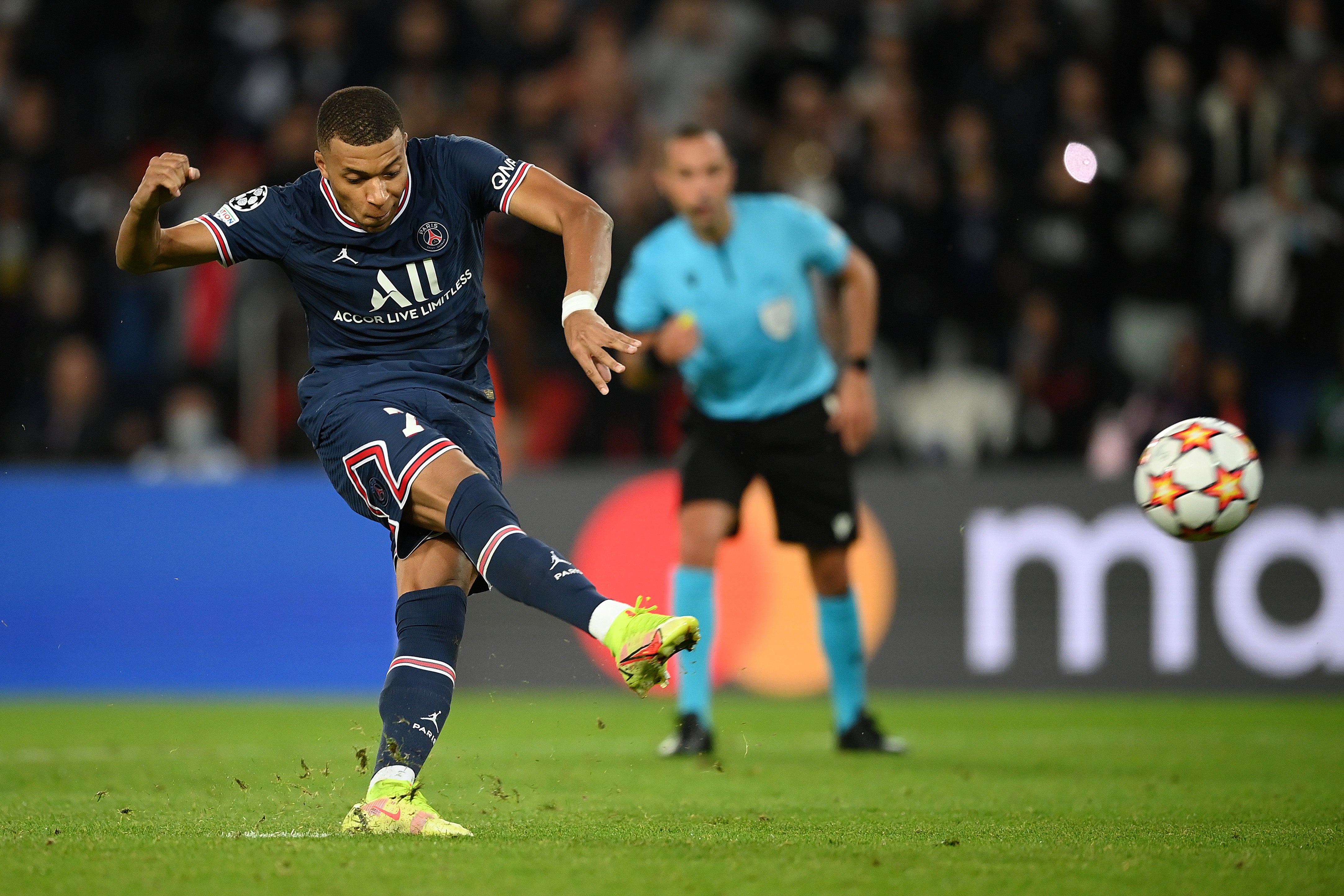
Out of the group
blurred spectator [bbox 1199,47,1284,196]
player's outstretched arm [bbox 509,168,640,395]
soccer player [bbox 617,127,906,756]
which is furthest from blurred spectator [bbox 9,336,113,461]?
blurred spectator [bbox 1199,47,1284,196]

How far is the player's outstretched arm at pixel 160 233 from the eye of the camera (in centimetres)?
447

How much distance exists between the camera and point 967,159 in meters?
11.4

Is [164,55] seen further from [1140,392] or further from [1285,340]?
[1285,340]

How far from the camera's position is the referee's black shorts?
23.6 feet

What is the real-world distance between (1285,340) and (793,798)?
23.1 ft

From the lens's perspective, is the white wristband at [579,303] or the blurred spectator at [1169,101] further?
the blurred spectator at [1169,101]

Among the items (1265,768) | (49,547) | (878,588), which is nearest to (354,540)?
(49,547)

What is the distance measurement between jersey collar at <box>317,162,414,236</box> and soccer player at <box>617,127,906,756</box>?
2343mm

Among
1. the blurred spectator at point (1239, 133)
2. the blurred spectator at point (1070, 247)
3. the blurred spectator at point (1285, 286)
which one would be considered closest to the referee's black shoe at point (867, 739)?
the blurred spectator at point (1070, 247)

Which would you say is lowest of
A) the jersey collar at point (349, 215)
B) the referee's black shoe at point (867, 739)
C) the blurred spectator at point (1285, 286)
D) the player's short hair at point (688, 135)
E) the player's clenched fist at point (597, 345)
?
Answer: the referee's black shoe at point (867, 739)

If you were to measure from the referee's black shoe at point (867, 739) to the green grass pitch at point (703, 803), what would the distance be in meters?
0.14

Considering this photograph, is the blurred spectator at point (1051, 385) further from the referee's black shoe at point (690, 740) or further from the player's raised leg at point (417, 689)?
the player's raised leg at point (417, 689)

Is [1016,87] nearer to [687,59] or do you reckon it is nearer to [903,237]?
[903,237]

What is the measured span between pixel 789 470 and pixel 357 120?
3.17m
